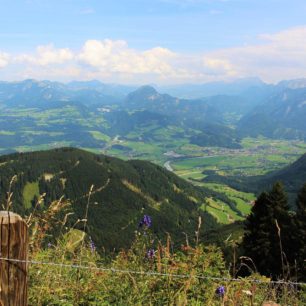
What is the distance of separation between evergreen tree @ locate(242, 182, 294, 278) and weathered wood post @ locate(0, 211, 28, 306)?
29432 millimetres

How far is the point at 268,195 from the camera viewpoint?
35.0 m

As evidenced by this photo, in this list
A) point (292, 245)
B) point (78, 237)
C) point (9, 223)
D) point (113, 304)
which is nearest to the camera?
point (9, 223)

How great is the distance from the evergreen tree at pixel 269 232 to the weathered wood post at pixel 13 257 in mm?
29432

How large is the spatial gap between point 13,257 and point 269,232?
31.9 m

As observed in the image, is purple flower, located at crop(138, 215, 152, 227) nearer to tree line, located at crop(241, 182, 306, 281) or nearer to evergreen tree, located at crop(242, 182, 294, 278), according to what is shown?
tree line, located at crop(241, 182, 306, 281)

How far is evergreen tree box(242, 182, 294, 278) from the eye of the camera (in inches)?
1246

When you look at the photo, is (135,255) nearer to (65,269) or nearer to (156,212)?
(65,269)

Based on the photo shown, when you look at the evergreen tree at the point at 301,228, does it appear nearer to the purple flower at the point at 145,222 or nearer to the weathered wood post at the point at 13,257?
the purple flower at the point at 145,222

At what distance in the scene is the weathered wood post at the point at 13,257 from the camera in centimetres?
361

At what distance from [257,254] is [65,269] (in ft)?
95.4

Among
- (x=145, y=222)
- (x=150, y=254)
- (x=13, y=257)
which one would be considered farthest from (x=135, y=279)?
(x=13, y=257)

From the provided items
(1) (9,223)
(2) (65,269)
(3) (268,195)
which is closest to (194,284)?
(2) (65,269)

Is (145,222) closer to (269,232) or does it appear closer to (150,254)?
(150,254)

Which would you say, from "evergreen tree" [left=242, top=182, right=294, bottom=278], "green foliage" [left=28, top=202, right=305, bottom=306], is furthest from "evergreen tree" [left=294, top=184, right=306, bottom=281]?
"green foliage" [left=28, top=202, right=305, bottom=306]
